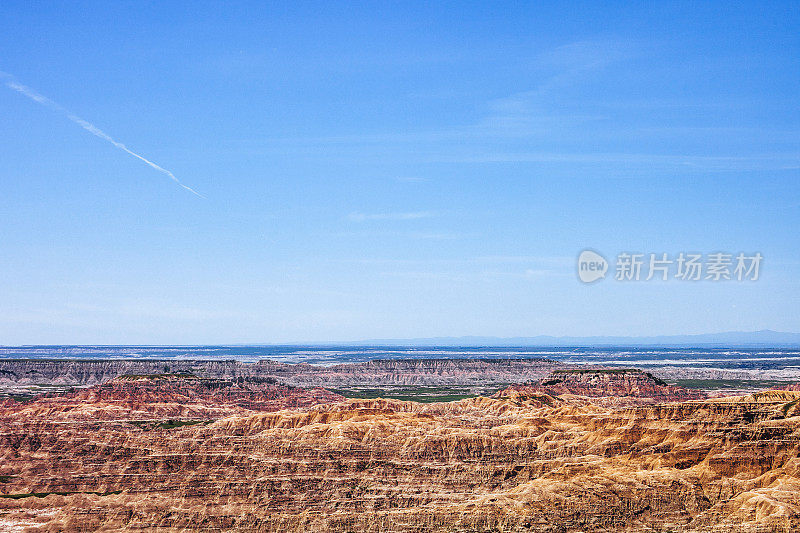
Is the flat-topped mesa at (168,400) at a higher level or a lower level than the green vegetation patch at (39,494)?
higher

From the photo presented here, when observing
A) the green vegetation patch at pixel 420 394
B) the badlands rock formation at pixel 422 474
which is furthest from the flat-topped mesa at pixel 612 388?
Answer: the badlands rock formation at pixel 422 474

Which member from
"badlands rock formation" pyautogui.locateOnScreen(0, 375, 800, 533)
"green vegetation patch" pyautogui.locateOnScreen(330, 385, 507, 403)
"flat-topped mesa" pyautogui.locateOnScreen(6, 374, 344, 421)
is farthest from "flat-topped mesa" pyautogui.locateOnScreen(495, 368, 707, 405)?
"badlands rock formation" pyautogui.locateOnScreen(0, 375, 800, 533)

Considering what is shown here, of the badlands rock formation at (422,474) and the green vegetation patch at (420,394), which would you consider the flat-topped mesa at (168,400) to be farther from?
the green vegetation patch at (420,394)

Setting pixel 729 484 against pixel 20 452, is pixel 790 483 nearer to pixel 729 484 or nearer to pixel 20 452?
pixel 729 484

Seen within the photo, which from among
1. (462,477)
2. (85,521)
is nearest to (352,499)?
(462,477)

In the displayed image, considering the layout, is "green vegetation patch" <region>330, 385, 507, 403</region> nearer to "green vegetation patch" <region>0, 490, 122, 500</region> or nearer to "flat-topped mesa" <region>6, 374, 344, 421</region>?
"flat-topped mesa" <region>6, 374, 344, 421</region>

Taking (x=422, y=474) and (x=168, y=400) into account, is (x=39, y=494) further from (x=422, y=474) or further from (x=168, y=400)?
(x=168, y=400)
